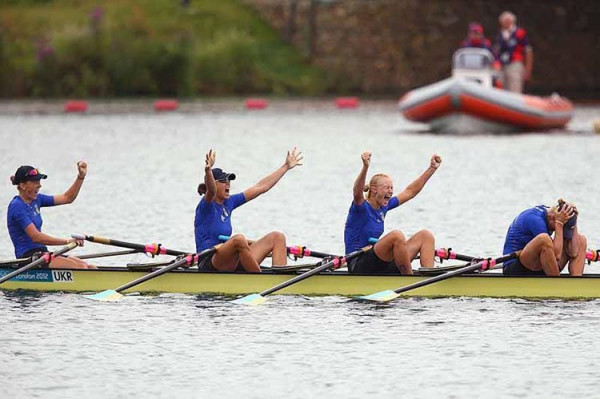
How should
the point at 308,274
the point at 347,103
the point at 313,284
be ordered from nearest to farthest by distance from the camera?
the point at 308,274 < the point at 313,284 < the point at 347,103

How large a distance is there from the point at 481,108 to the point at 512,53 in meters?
1.57

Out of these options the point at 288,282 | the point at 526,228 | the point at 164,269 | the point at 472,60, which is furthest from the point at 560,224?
the point at 472,60

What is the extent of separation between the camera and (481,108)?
132 feet

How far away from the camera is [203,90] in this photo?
5350cm

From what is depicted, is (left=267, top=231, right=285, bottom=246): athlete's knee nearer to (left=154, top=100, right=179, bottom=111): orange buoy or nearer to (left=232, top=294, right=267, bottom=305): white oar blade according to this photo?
(left=232, top=294, right=267, bottom=305): white oar blade

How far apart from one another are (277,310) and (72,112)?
32.2 meters

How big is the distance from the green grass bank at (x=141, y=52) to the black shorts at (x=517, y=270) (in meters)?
34.4

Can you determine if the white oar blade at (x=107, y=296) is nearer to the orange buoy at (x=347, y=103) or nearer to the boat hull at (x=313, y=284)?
the boat hull at (x=313, y=284)

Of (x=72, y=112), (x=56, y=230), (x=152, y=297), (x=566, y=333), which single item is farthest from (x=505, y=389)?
(x=72, y=112)

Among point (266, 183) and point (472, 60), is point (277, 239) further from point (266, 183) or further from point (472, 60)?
point (472, 60)

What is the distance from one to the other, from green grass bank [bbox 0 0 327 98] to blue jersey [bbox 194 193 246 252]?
1304 inches

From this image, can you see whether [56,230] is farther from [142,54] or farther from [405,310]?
[142,54]

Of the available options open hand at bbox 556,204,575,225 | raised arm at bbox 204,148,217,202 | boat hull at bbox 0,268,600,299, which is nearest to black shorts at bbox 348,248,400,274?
boat hull at bbox 0,268,600,299

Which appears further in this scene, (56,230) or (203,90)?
(203,90)
